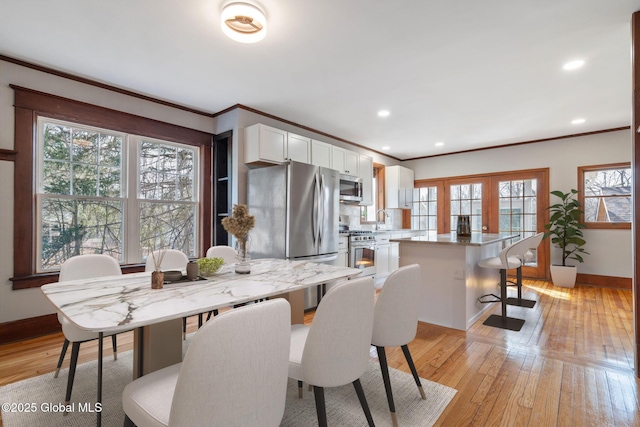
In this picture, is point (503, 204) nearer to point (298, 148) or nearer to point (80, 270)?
point (298, 148)

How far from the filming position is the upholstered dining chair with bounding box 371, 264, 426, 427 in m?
1.58

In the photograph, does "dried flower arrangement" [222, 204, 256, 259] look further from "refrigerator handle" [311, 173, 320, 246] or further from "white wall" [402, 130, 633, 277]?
"white wall" [402, 130, 633, 277]

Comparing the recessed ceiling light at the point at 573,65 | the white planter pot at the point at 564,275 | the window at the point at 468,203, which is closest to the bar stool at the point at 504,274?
the recessed ceiling light at the point at 573,65

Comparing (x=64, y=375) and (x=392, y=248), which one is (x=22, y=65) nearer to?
(x=64, y=375)

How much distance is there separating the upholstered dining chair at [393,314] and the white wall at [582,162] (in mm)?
5104

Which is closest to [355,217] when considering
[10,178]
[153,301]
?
[10,178]

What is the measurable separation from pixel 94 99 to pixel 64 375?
2610 mm

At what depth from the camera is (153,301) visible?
4.30 feet

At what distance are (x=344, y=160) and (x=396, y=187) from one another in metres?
1.84

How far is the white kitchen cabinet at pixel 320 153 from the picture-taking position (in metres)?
4.49

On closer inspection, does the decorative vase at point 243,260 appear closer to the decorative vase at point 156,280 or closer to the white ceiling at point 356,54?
the decorative vase at point 156,280

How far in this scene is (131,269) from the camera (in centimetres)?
348

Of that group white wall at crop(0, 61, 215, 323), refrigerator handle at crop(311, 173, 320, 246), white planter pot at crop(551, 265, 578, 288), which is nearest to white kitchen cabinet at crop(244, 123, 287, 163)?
refrigerator handle at crop(311, 173, 320, 246)

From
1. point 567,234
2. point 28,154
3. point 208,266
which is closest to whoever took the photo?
point 208,266
